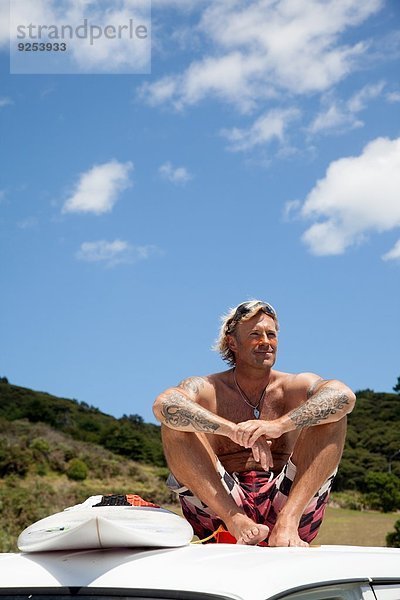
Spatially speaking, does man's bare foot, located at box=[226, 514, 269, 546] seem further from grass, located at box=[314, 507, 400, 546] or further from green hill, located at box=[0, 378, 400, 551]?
grass, located at box=[314, 507, 400, 546]

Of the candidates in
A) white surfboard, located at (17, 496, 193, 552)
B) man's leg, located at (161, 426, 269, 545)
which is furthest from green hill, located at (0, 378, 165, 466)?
white surfboard, located at (17, 496, 193, 552)

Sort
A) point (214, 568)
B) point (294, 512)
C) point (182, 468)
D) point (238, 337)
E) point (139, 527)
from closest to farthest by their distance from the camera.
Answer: point (214, 568), point (139, 527), point (294, 512), point (182, 468), point (238, 337)

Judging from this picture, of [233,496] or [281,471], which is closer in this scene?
[233,496]

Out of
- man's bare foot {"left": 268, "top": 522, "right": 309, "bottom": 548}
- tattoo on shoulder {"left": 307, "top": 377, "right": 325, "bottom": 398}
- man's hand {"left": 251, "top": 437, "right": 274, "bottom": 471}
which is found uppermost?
tattoo on shoulder {"left": 307, "top": 377, "right": 325, "bottom": 398}

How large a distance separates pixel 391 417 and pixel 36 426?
60.7 feet

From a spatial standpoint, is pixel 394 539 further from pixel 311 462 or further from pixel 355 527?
pixel 311 462

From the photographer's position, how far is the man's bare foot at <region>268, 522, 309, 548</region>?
10.6ft

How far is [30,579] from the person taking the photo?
2162mm

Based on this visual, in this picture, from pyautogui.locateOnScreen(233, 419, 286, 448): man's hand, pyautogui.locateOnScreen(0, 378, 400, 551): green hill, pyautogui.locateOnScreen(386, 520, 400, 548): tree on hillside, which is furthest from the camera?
pyautogui.locateOnScreen(0, 378, 400, 551): green hill

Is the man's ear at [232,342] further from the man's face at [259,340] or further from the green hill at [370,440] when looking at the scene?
the green hill at [370,440]

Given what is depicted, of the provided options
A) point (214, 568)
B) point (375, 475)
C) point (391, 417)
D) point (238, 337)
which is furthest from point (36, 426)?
point (214, 568)

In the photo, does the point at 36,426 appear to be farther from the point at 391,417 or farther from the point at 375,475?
the point at 391,417

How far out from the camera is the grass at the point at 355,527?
74.7 ft

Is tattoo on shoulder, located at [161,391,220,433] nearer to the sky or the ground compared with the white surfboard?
nearer to the sky
